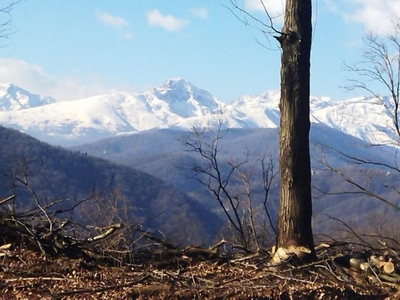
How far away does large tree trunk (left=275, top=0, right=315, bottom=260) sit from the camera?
6.59 m

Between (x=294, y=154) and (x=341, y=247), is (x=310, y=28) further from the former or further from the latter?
(x=341, y=247)

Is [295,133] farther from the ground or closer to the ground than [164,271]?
farther from the ground

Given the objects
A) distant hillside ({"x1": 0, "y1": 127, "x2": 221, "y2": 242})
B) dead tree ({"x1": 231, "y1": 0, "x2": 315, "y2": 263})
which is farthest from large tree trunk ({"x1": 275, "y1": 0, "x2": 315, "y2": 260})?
distant hillside ({"x1": 0, "y1": 127, "x2": 221, "y2": 242})

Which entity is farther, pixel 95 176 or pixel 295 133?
pixel 95 176

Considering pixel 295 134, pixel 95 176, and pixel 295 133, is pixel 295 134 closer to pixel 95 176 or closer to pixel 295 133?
pixel 295 133

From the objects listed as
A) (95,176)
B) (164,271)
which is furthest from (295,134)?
(95,176)

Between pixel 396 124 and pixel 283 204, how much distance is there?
24.7 ft

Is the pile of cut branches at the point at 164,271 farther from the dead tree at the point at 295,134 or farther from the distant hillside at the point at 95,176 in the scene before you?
the distant hillside at the point at 95,176

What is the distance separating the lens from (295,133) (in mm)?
6660

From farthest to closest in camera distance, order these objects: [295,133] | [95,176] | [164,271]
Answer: [95,176] → [295,133] → [164,271]

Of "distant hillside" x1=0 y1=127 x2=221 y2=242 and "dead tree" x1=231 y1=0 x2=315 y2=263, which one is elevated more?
"dead tree" x1=231 y1=0 x2=315 y2=263

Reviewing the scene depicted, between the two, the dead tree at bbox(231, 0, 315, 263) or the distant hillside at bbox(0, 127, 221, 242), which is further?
the distant hillside at bbox(0, 127, 221, 242)

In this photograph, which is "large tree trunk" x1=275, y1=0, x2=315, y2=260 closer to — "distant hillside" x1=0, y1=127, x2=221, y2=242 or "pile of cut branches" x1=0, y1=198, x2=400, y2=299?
"pile of cut branches" x1=0, y1=198, x2=400, y2=299

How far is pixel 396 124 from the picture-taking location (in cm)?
1320
